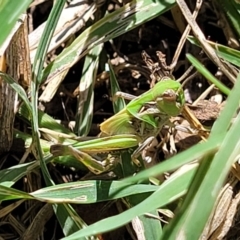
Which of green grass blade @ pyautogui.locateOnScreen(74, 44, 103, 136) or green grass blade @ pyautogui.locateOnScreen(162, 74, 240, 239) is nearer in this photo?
green grass blade @ pyautogui.locateOnScreen(162, 74, 240, 239)

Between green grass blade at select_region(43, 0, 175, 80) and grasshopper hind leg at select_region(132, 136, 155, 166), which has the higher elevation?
green grass blade at select_region(43, 0, 175, 80)

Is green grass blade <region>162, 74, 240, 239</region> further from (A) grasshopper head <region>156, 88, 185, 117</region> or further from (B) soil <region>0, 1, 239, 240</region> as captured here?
(B) soil <region>0, 1, 239, 240</region>

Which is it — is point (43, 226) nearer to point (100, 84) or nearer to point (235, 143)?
point (100, 84)

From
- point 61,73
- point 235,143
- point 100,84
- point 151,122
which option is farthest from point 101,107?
point 235,143

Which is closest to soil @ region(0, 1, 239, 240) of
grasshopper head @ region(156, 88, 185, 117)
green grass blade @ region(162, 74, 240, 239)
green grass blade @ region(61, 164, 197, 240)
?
grasshopper head @ region(156, 88, 185, 117)

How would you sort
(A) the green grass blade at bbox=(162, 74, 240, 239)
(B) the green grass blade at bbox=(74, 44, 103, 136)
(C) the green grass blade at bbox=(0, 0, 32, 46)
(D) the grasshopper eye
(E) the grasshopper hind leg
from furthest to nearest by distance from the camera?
(B) the green grass blade at bbox=(74, 44, 103, 136) → (E) the grasshopper hind leg → (D) the grasshopper eye → (C) the green grass blade at bbox=(0, 0, 32, 46) → (A) the green grass blade at bbox=(162, 74, 240, 239)

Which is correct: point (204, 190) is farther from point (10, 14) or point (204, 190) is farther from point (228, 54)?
point (228, 54)

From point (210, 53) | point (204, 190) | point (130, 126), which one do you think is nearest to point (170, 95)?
point (130, 126)

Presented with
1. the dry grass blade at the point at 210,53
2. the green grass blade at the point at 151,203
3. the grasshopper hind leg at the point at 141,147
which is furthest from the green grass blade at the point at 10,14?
the dry grass blade at the point at 210,53

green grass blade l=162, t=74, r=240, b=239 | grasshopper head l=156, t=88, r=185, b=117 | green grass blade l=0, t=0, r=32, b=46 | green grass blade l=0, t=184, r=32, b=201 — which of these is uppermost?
green grass blade l=0, t=0, r=32, b=46
